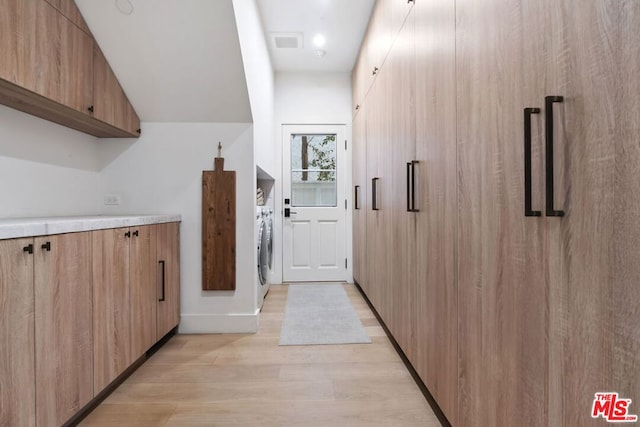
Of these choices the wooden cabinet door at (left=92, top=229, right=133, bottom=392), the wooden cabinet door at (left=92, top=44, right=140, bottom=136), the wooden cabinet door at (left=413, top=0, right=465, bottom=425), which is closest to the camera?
the wooden cabinet door at (left=413, top=0, right=465, bottom=425)

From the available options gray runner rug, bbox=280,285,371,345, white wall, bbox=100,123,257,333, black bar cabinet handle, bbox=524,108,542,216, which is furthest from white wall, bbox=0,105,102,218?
black bar cabinet handle, bbox=524,108,542,216

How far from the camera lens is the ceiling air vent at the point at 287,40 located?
354 cm

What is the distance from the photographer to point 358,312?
3230mm

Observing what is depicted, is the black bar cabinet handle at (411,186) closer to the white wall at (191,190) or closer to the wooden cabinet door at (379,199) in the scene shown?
the wooden cabinet door at (379,199)

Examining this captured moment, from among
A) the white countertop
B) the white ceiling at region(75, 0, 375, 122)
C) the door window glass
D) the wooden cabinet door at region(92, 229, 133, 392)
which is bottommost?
the wooden cabinet door at region(92, 229, 133, 392)

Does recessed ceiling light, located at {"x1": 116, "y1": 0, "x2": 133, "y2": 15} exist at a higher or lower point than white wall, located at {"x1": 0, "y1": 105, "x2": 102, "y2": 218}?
higher

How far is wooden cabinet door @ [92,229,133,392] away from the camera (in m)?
1.63

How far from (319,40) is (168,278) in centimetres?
278

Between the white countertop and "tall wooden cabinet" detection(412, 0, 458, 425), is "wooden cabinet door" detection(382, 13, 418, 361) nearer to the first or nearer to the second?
"tall wooden cabinet" detection(412, 0, 458, 425)

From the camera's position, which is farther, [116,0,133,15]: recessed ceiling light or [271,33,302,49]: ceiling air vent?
[271,33,302,49]: ceiling air vent

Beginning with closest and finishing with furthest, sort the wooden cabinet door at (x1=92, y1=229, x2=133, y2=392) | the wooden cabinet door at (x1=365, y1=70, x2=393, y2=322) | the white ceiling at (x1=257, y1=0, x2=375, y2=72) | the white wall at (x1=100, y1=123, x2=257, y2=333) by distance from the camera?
the wooden cabinet door at (x1=92, y1=229, x2=133, y2=392) → the wooden cabinet door at (x1=365, y1=70, x2=393, y2=322) → the white wall at (x1=100, y1=123, x2=257, y2=333) → the white ceiling at (x1=257, y1=0, x2=375, y2=72)

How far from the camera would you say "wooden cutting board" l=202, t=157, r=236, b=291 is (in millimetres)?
2639

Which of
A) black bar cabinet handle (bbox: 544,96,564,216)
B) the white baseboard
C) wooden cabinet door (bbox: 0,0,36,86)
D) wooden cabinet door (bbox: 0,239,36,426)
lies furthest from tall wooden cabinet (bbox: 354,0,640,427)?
wooden cabinet door (bbox: 0,0,36,86)
